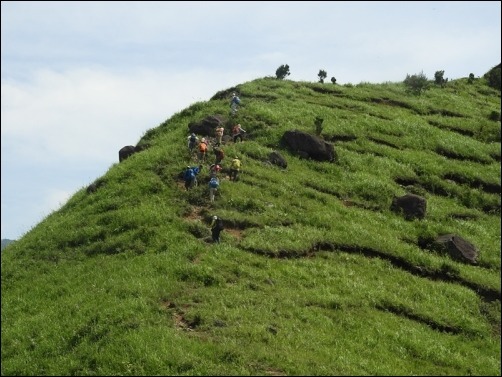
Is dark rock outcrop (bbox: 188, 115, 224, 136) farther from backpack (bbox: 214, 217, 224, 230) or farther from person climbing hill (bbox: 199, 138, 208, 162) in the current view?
backpack (bbox: 214, 217, 224, 230)

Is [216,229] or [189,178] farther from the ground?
[189,178]

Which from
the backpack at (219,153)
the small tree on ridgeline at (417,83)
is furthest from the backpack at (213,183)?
the small tree on ridgeline at (417,83)

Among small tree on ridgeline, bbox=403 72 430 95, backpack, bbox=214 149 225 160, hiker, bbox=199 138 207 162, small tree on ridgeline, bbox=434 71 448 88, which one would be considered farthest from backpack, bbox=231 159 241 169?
small tree on ridgeline, bbox=434 71 448 88

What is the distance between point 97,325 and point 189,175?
14398 millimetres

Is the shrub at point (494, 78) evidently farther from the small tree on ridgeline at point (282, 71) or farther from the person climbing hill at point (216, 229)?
the person climbing hill at point (216, 229)

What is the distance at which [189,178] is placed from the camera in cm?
3434

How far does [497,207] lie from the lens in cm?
3781

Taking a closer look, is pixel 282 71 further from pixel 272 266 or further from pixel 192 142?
pixel 272 266

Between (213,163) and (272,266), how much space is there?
1311cm

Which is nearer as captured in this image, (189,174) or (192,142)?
(189,174)

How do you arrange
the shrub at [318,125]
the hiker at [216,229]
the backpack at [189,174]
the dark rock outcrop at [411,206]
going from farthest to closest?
the shrub at [318,125] → the dark rock outcrop at [411,206] → the backpack at [189,174] → the hiker at [216,229]

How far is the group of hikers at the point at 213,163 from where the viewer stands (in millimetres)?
32844

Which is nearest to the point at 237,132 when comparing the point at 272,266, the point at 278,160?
the point at 278,160

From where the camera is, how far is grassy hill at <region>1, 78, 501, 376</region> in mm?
19547
